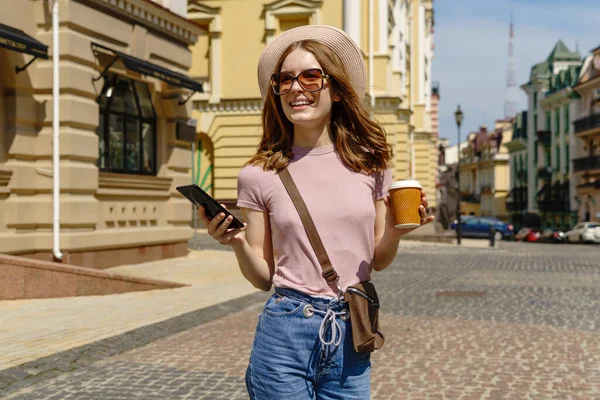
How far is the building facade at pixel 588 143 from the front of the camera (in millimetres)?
59844

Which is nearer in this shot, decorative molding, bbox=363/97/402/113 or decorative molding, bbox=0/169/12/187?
decorative molding, bbox=0/169/12/187

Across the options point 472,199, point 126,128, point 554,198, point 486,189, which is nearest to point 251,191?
point 126,128

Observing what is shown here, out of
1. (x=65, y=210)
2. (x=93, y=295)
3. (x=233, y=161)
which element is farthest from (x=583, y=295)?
(x=233, y=161)

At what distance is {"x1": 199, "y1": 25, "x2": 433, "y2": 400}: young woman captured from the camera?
278 centimetres

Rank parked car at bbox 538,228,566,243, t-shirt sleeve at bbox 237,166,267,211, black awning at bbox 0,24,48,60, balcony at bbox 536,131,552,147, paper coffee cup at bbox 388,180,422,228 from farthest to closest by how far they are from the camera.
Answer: balcony at bbox 536,131,552,147
parked car at bbox 538,228,566,243
black awning at bbox 0,24,48,60
t-shirt sleeve at bbox 237,166,267,211
paper coffee cup at bbox 388,180,422,228

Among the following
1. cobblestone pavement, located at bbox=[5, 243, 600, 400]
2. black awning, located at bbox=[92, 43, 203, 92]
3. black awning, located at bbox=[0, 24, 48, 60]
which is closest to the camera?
cobblestone pavement, located at bbox=[5, 243, 600, 400]

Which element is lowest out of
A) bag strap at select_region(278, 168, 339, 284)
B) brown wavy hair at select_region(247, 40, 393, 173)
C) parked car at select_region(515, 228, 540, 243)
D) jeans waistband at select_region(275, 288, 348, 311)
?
parked car at select_region(515, 228, 540, 243)

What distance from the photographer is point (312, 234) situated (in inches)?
110

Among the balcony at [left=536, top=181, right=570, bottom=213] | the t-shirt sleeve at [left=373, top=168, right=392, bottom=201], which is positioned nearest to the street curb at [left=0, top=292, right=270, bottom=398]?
the t-shirt sleeve at [left=373, top=168, right=392, bottom=201]

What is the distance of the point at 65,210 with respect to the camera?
13305 millimetres

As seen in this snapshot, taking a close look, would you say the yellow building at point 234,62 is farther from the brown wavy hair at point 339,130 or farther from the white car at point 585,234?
the brown wavy hair at point 339,130

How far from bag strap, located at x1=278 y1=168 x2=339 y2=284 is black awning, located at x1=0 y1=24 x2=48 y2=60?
9487 mm

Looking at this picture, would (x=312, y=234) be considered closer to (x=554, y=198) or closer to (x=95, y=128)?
(x=95, y=128)

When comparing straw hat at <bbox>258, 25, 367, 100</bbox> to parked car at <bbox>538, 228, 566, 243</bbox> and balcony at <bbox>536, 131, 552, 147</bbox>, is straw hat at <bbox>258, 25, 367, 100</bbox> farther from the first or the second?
balcony at <bbox>536, 131, 552, 147</bbox>
